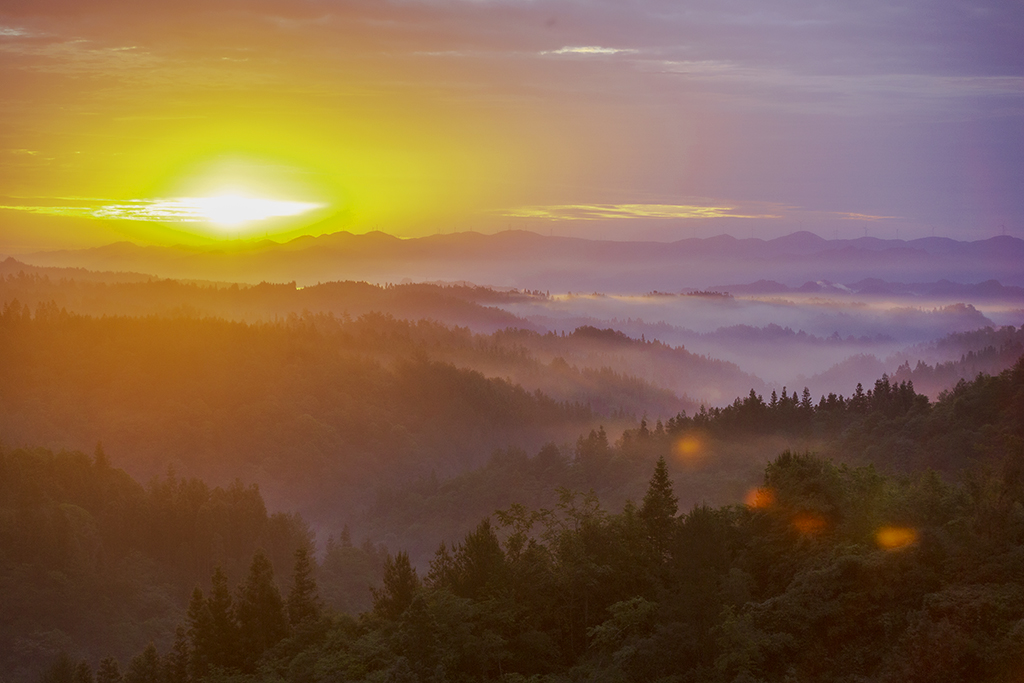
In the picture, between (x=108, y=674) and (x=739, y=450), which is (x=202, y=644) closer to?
(x=108, y=674)

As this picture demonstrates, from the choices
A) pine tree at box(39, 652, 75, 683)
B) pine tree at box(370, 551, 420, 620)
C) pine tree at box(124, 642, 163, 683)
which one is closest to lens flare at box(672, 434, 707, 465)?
pine tree at box(39, 652, 75, 683)

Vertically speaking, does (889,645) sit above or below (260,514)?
above

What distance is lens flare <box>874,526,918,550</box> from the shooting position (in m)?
32.1

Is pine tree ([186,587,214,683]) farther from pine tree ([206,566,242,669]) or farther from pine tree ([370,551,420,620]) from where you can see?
pine tree ([370,551,420,620])

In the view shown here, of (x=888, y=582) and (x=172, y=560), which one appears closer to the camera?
(x=888, y=582)

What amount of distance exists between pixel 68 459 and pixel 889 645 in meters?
123

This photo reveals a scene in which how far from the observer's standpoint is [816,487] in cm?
3803

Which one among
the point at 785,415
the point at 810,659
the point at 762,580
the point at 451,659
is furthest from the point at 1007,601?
the point at 785,415

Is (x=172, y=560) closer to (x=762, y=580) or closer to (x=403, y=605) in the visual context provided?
(x=403, y=605)

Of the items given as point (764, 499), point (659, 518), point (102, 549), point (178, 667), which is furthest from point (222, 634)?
point (102, 549)

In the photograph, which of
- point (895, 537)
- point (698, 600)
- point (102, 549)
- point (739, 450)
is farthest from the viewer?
point (739, 450)

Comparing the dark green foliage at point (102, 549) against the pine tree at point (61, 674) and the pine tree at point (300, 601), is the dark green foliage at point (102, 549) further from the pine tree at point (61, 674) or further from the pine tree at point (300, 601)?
→ the pine tree at point (300, 601)

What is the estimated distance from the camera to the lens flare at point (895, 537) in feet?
105

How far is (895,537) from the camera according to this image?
3309cm
